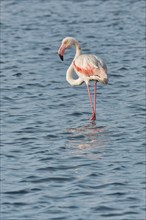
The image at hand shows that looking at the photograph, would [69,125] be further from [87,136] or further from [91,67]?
[91,67]

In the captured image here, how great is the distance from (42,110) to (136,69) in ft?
15.9

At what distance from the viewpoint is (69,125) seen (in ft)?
61.8

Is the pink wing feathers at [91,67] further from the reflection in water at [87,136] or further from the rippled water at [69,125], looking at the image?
the reflection in water at [87,136]

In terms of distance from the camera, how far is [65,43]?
20844 mm

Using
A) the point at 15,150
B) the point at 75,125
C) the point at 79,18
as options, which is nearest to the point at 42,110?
the point at 75,125

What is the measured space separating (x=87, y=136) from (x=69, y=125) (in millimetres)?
1063

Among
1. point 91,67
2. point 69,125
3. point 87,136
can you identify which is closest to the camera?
point 87,136

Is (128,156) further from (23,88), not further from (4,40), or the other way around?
(4,40)

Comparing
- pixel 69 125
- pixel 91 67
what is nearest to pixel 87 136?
pixel 69 125

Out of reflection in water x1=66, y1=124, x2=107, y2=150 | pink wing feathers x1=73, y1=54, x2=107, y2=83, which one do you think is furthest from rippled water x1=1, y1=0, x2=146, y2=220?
pink wing feathers x1=73, y1=54, x2=107, y2=83

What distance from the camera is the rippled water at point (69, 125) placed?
45.5ft

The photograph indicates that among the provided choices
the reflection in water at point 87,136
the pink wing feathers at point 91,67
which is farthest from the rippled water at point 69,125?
the pink wing feathers at point 91,67

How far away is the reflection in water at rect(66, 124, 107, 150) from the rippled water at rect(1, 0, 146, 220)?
0.02m

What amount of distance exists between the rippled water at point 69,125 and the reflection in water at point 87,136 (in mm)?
17
